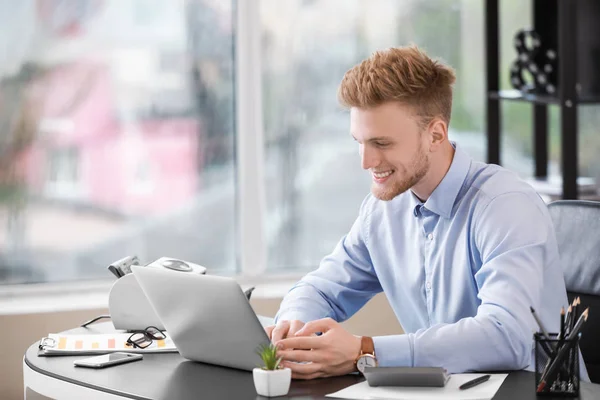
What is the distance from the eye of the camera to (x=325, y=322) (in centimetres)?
183

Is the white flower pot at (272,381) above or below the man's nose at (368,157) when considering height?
below

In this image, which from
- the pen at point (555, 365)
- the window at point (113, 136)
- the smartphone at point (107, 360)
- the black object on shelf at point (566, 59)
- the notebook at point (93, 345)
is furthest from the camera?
the window at point (113, 136)

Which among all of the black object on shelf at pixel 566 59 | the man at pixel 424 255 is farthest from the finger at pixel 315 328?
the black object on shelf at pixel 566 59

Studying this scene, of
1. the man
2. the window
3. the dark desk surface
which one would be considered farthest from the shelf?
the dark desk surface

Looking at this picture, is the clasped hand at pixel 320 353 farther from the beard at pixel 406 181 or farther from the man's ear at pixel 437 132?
the man's ear at pixel 437 132

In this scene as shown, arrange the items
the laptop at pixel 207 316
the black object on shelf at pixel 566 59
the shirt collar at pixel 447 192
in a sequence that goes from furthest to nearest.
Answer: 1. the black object on shelf at pixel 566 59
2. the shirt collar at pixel 447 192
3. the laptop at pixel 207 316

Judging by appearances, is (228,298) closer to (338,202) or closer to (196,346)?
(196,346)

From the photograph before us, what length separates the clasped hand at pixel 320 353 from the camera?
5.77ft

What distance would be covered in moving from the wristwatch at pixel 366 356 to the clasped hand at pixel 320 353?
10 millimetres

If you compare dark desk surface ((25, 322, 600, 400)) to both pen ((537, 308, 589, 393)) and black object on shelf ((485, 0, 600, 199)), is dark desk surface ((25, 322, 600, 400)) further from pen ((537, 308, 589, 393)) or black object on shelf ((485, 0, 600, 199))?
black object on shelf ((485, 0, 600, 199))

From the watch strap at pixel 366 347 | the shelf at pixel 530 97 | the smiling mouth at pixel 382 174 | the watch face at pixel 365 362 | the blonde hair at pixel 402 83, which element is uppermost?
the blonde hair at pixel 402 83

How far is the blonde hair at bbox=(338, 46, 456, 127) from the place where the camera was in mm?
2037

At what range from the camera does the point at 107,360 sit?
191cm

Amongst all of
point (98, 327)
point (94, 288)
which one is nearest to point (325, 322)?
point (98, 327)
